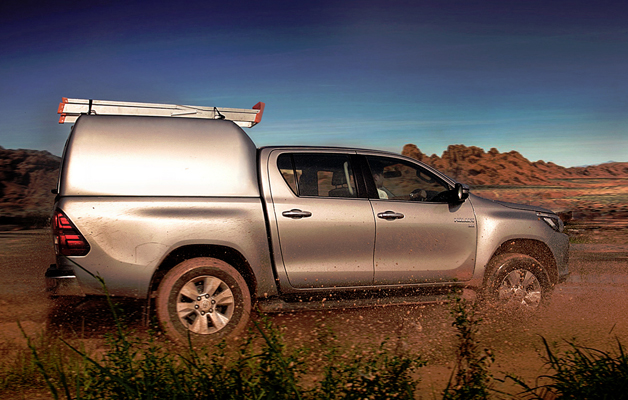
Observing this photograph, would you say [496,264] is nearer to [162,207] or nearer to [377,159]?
[377,159]

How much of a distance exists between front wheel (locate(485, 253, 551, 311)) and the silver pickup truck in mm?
13

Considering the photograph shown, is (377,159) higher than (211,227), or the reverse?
(377,159)

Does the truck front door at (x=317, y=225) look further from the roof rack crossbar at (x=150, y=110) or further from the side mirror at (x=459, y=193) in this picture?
the side mirror at (x=459, y=193)

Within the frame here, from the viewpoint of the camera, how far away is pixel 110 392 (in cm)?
309

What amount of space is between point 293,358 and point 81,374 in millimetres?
1387

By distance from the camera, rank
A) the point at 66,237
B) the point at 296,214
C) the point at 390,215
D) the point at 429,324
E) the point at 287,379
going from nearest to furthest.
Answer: the point at 287,379, the point at 66,237, the point at 296,214, the point at 390,215, the point at 429,324

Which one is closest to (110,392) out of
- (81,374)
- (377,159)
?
(81,374)

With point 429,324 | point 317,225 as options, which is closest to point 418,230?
point 429,324

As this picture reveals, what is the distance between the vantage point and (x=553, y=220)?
6.15 metres

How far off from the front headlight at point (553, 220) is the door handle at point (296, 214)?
2.65 m

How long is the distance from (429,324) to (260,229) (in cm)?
206

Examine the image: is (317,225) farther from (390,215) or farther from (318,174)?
(390,215)

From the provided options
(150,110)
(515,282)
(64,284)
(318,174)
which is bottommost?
(515,282)

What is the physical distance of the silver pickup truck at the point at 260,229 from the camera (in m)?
4.70
